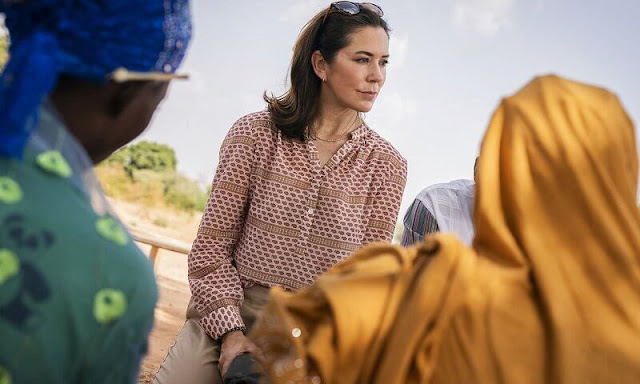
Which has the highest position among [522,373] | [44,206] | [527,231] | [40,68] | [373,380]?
[40,68]

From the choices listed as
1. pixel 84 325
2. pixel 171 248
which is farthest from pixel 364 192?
pixel 171 248

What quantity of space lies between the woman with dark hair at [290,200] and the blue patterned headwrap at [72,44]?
4.71 ft

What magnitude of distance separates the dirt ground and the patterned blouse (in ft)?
1.28

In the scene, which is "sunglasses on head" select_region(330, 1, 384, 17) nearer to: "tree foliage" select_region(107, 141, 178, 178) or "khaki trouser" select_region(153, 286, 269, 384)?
"khaki trouser" select_region(153, 286, 269, 384)

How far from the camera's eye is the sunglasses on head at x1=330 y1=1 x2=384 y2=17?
353 centimetres

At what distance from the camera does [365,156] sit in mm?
3320

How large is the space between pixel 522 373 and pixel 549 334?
0.12 m

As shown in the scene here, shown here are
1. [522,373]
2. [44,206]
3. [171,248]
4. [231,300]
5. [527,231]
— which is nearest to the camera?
[44,206]

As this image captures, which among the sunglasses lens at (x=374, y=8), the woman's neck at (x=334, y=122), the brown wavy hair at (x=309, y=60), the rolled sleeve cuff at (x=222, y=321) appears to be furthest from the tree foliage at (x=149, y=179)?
the rolled sleeve cuff at (x=222, y=321)

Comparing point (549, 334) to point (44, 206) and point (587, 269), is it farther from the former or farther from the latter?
point (44, 206)

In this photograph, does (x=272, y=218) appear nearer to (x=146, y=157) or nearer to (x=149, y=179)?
(x=149, y=179)

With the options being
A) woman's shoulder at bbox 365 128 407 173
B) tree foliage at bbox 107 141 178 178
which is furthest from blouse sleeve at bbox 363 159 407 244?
tree foliage at bbox 107 141 178 178

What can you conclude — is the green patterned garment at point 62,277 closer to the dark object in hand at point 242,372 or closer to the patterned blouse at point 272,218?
the dark object in hand at point 242,372

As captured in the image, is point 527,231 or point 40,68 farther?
point 527,231
